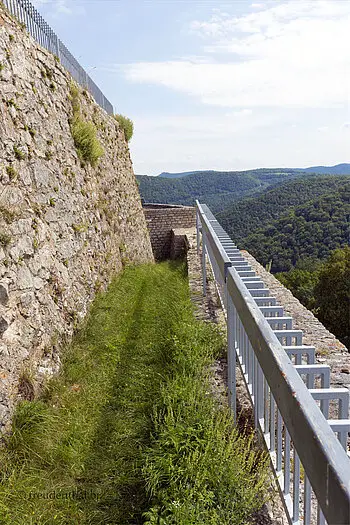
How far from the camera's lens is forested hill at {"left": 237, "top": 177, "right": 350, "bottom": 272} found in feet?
183

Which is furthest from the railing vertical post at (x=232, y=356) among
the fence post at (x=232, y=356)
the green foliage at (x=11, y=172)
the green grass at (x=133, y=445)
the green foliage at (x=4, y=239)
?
the green foliage at (x=11, y=172)

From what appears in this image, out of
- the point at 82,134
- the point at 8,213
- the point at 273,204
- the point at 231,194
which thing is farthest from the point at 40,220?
the point at 231,194

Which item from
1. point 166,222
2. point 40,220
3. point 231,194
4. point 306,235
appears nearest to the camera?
point 40,220

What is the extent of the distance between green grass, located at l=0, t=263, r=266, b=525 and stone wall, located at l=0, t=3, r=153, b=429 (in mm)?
378

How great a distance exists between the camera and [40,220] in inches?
217

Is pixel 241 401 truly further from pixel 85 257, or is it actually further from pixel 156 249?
pixel 156 249

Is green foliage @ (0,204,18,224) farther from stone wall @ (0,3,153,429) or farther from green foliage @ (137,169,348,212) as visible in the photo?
green foliage @ (137,169,348,212)

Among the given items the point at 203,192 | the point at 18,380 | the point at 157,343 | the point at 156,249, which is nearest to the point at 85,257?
the point at 157,343

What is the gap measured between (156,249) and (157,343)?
Result: 17.4 meters

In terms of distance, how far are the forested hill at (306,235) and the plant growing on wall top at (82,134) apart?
4582 cm

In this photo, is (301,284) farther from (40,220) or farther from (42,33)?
(40,220)

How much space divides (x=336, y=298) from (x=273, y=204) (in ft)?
222

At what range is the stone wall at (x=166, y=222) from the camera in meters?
21.6

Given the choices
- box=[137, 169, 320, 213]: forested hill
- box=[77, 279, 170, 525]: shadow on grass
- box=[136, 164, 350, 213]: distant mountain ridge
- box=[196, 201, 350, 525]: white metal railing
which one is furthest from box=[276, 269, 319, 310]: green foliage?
box=[136, 164, 350, 213]: distant mountain ridge
